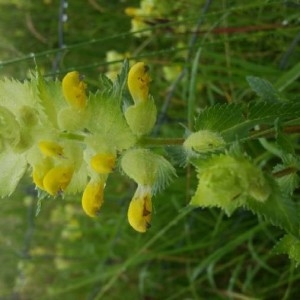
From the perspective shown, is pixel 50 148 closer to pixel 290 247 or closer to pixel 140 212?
Result: pixel 140 212

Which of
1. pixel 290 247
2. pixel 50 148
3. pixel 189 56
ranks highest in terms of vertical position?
pixel 189 56

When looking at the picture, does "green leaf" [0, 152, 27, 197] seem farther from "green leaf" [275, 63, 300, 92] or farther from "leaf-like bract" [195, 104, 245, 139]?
"green leaf" [275, 63, 300, 92]

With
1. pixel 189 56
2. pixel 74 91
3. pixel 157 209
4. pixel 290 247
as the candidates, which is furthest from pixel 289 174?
pixel 157 209

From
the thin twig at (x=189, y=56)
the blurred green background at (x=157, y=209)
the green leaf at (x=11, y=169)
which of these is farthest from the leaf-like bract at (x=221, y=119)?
the blurred green background at (x=157, y=209)

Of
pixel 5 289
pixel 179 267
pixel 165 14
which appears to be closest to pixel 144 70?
pixel 165 14

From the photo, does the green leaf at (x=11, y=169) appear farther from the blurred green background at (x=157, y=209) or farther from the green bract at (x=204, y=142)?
the blurred green background at (x=157, y=209)

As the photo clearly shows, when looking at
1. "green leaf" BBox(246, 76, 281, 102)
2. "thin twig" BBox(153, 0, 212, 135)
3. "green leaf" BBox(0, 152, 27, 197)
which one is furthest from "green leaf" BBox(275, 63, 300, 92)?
"green leaf" BBox(0, 152, 27, 197)
